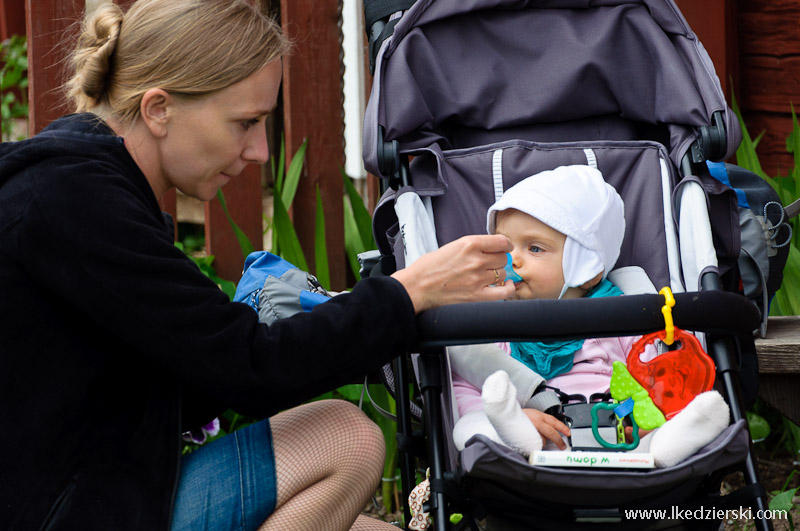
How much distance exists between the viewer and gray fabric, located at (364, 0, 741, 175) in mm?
2508

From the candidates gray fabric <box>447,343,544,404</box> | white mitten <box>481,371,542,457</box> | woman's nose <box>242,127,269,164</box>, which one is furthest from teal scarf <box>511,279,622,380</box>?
woman's nose <box>242,127,269,164</box>

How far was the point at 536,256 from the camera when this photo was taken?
2.29 m

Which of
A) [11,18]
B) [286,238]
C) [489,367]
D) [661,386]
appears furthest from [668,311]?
[11,18]

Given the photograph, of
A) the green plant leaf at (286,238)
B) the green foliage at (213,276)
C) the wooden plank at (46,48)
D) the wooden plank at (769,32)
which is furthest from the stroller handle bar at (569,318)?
the wooden plank at (769,32)

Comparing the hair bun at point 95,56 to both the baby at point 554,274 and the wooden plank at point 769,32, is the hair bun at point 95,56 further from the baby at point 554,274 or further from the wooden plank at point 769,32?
the wooden plank at point 769,32

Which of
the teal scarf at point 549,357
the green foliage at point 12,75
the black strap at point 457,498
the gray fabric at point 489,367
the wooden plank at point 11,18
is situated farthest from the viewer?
the wooden plank at point 11,18

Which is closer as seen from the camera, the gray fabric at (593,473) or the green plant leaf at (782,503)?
the gray fabric at (593,473)

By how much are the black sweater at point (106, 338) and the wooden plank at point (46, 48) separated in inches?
66.5

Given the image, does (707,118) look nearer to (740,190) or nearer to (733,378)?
(740,190)

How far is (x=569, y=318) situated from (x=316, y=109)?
2303mm

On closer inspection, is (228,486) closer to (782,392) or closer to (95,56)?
(95,56)

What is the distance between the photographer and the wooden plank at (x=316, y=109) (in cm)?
365

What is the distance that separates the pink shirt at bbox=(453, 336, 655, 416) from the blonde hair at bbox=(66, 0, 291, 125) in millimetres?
846

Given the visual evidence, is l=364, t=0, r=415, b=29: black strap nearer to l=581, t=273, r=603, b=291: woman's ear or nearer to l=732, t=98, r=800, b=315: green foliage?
l=581, t=273, r=603, b=291: woman's ear
